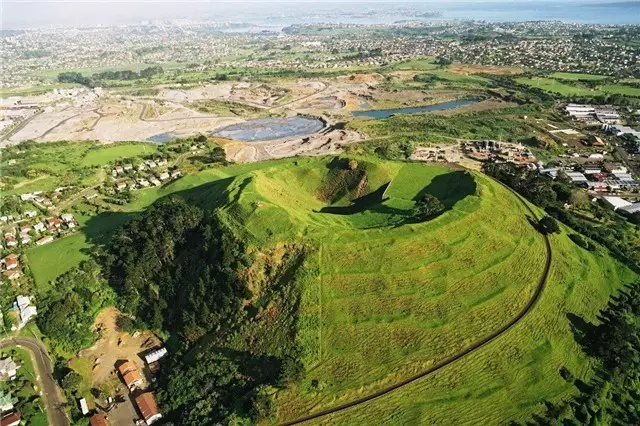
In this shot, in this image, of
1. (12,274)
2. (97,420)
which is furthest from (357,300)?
(12,274)

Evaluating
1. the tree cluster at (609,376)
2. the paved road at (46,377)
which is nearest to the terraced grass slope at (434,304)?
the tree cluster at (609,376)

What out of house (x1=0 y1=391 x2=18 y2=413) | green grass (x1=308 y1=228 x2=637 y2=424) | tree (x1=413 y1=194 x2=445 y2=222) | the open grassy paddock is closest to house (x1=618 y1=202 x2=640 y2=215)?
the open grassy paddock

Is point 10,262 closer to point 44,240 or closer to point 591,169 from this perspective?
point 44,240

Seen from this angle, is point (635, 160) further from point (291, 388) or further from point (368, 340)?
point (291, 388)

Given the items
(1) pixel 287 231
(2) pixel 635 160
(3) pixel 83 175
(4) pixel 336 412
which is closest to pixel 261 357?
(4) pixel 336 412

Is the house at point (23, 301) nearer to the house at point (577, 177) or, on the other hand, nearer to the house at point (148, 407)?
the house at point (148, 407)

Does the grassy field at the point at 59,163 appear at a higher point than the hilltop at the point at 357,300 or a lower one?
lower
